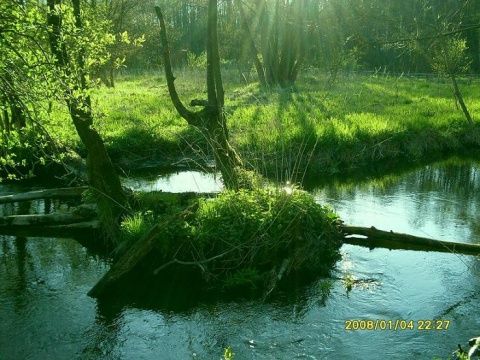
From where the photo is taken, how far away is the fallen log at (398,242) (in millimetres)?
8836

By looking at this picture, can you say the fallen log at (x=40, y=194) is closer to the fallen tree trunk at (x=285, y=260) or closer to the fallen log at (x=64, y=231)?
the fallen log at (x=64, y=231)

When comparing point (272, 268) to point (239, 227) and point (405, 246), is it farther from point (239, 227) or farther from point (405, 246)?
point (405, 246)

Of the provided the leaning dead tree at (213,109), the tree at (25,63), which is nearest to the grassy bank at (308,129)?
the leaning dead tree at (213,109)

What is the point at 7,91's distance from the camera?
5945 millimetres

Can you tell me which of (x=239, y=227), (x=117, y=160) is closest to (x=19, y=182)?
(x=117, y=160)

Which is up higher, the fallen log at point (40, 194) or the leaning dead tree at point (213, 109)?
the leaning dead tree at point (213, 109)

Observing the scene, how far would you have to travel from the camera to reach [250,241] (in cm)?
865

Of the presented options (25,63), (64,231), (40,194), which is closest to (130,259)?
(64,231)

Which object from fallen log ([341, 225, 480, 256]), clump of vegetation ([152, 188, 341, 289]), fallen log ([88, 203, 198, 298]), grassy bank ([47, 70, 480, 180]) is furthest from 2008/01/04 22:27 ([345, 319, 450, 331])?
grassy bank ([47, 70, 480, 180])

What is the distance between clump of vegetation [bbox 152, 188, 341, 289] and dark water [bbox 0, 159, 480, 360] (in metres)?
0.52

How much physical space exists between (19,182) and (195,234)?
291 inches

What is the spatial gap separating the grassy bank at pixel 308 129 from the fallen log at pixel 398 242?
3197 mm

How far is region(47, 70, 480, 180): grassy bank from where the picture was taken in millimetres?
15688

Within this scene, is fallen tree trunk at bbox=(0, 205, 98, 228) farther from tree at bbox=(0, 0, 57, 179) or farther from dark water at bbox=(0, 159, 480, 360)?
tree at bbox=(0, 0, 57, 179)
